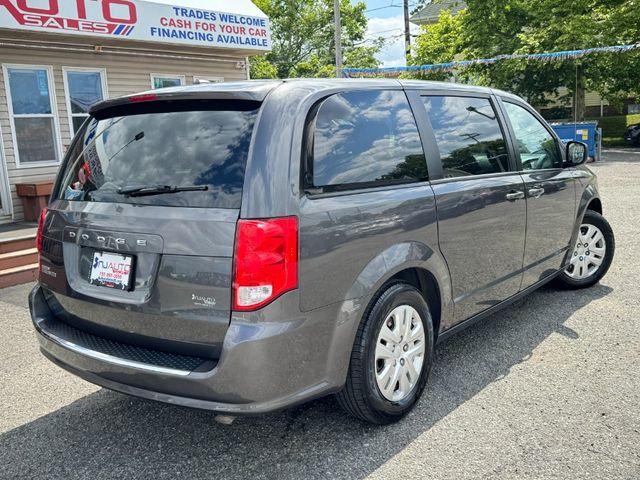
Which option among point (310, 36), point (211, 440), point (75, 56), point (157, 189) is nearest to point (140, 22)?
point (75, 56)

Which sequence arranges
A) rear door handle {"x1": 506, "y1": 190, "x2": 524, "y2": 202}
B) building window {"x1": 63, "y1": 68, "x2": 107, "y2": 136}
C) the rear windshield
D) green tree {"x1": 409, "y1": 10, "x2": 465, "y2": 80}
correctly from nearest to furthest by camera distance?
1. the rear windshield
2. rear door handle {"x1": 506, "y1": 190, "x2": 524, "y2": 202}
3. building window {"x1": 63, "y1": 68, "x2": 107, "y2": 136}
4. green tree {"x1": 409, "y1": 10, "x2": 465, "y2": 80}

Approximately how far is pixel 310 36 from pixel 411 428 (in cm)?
3963

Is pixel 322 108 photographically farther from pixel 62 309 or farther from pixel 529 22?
pixel 529 22

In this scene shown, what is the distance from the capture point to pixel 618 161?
1873 cm

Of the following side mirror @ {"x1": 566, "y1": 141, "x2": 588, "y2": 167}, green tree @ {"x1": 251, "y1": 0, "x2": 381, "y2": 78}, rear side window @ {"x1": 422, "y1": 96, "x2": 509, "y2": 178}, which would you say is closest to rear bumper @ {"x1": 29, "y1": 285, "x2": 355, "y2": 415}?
rear side window @ {"x1": 422, "y1": 96, "x2": 509, "y2": 178}

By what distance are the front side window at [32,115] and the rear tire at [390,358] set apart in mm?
8370

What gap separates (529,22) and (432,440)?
25.5 meters

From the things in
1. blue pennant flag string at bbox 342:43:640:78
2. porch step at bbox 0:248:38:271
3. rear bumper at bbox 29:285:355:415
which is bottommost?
porch step at bbox 0:248:38:271

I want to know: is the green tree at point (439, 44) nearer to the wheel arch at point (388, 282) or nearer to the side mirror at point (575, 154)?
the side mirror at point (575, 154)

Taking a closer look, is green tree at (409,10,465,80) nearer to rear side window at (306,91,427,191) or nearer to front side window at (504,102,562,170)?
front side window at (504,102,562,170)

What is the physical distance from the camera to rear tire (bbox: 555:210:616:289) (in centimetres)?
532

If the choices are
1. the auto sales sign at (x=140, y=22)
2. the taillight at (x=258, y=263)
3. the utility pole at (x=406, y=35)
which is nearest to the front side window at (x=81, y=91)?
the auto sales sign at (x=140, y=22)

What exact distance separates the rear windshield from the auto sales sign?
22.0 feet

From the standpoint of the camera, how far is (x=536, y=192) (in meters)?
4.30
